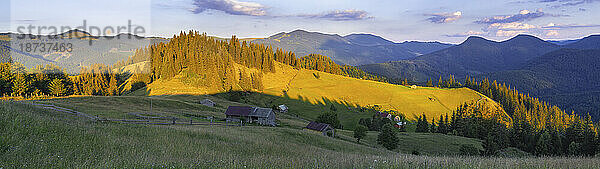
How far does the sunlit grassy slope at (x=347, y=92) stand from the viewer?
392 ft

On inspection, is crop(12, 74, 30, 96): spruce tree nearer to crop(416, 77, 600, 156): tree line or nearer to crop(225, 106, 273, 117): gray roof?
crop(225, 106, 273, 117): gray roof

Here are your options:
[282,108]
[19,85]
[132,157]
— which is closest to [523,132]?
[282,108]

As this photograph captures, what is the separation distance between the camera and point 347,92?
5517 inches

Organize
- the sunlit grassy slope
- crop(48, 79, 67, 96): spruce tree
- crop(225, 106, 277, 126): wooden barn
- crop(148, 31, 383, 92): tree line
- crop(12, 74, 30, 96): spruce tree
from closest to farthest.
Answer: crop(12, 74, 30, 96): spruce tree
crop(225, 106, 277, 126): wooden barn
crop(48, 79, 67, 96): spruce tree
crop(148, 31, 383, 92): tree line
the sunlit grassy slope

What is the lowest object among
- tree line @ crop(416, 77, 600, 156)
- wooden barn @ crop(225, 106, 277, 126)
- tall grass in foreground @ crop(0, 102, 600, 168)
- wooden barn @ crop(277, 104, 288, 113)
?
tree line @ crop(416, 77, 600, 156)

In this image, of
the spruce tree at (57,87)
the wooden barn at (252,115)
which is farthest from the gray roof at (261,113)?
the spruce tree at (57,87)

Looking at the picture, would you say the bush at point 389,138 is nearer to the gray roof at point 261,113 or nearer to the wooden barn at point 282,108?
the gray roof at point 261,113

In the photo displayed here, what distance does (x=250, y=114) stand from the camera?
61.6m

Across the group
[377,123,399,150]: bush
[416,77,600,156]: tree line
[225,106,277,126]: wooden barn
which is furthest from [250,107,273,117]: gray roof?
[416,77,600,156]: tree line

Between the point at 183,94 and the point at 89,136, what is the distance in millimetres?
90795

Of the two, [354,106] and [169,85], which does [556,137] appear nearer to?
[354,106]

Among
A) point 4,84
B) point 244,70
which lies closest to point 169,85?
point 244,70

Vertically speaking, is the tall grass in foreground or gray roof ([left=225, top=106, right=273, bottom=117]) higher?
the tall grass in foreground

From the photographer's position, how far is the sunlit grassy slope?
11944cm
